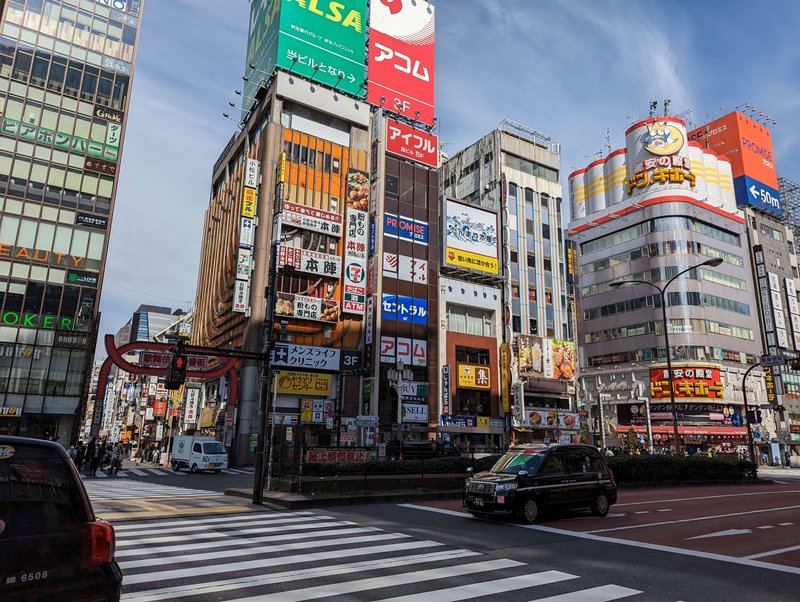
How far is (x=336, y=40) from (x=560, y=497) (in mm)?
56051

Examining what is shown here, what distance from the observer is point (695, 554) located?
9.97m

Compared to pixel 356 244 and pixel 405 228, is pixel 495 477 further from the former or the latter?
pixel 405 228

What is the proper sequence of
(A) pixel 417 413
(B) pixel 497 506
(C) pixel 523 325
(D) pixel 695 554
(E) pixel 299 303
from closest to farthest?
(D) pixel 695 554
(B) pixel 497 506
(E) pixel 299 303
(A) pixel 417 413
(C) pixel 523 325

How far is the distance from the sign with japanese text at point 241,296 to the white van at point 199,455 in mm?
12906

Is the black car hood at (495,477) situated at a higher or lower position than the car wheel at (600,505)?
higher

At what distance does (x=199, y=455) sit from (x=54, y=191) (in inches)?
1278

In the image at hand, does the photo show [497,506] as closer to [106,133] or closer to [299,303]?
[299,303]

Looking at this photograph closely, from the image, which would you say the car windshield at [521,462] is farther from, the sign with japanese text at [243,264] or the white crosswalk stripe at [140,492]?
the sign with japanese text at [243,264]

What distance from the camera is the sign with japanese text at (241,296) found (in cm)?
4666

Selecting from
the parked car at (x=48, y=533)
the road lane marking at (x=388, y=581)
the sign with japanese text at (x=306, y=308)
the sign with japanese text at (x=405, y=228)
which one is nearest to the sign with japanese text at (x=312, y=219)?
the sign with japanese text at (x=405, y=228)

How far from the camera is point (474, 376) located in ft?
184

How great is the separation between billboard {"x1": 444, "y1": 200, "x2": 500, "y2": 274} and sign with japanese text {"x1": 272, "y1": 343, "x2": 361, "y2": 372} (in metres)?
15.3

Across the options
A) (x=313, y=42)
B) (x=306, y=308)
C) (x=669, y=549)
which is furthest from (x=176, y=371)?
(x=313, y=42)

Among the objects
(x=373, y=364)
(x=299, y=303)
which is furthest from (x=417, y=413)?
(x=299, y=303)
